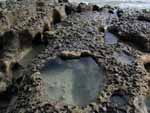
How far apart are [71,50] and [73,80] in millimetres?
143

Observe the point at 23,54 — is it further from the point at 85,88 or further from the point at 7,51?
the point at 85,88

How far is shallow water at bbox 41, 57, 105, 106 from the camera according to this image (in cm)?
104

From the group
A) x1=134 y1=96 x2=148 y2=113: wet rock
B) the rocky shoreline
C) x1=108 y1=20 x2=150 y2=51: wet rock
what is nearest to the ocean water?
the rocky shoreline

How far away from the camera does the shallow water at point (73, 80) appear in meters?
1.04

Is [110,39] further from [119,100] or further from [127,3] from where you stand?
[127,3]

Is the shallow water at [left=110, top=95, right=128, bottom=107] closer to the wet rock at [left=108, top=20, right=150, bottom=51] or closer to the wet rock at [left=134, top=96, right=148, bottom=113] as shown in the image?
the wet rock at [left=134, top=96, right=148, bottom=113]

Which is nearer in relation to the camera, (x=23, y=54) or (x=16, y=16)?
(x=23, y=54)

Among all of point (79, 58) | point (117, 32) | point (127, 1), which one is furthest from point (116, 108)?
point (127, 1)

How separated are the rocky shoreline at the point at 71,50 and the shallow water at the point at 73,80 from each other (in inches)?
0.7

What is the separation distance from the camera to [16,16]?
146 centimetres

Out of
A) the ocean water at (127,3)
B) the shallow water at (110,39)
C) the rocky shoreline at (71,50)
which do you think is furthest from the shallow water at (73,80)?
the ocean water at (127,3)

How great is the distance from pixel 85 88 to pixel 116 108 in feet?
0.39

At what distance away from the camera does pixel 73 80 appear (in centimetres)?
110

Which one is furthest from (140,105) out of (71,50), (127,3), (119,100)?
(127,3)
